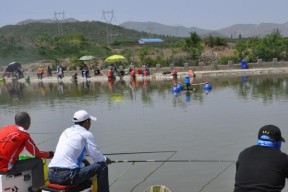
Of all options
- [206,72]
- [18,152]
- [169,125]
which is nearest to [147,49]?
[206,72]

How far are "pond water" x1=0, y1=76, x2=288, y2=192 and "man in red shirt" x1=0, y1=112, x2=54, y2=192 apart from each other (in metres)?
2.22

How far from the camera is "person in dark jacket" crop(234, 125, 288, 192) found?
15.6 feet

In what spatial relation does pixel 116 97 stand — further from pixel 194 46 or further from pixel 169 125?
pixel 194 46

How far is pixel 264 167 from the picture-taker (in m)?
4.78

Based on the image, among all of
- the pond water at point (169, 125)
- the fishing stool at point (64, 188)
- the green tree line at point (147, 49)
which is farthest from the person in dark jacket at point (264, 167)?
the green tree line at point (147, 49)

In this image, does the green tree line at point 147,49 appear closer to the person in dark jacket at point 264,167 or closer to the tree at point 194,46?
the tree at point 194,46

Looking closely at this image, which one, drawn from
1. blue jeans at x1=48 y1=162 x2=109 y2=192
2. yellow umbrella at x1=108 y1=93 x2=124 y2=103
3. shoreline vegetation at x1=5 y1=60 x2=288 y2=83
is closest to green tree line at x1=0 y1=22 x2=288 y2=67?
shoreline vegetation at x1=5 y1=60 x2=288 y2=83

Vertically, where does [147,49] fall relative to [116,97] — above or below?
above

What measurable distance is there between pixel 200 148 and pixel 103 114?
25.0 feet

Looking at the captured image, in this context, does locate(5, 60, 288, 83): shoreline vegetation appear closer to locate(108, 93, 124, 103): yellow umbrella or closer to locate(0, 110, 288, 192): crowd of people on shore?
locate(108, 93, 124, 103): yellow umbrella

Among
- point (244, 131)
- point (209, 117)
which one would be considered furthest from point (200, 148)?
point (209, 117)

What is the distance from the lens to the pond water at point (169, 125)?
31.9ft

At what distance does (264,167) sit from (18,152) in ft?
11.7

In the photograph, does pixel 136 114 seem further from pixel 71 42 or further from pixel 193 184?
pixel 71 42
